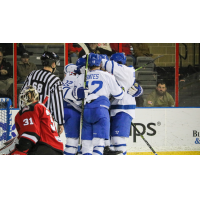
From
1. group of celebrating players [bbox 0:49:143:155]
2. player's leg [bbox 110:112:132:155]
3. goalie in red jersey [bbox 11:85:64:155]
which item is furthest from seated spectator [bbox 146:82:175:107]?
goalie in red jersey [bbox 11:85:64:155]

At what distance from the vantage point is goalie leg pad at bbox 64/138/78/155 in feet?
12.7

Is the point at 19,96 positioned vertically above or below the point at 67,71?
below

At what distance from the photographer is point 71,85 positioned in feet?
12.9

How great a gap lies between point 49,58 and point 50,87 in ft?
1.31

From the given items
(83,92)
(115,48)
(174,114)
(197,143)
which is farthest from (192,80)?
(83,92)

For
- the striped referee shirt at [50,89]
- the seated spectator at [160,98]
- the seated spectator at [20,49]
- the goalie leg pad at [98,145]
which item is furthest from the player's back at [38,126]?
the seated spectator at [160,98]

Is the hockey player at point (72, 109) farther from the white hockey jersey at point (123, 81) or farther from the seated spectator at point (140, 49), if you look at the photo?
the seated spectator at point (140, 49)

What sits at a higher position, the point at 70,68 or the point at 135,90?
the point at 70,68

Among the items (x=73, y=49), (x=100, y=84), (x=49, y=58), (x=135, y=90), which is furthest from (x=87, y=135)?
(x=73, y=49)

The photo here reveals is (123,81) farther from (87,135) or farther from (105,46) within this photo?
(87,135)

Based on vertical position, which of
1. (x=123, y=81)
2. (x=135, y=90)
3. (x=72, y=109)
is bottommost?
(x=72, y=109)

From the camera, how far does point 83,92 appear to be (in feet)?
12.4
